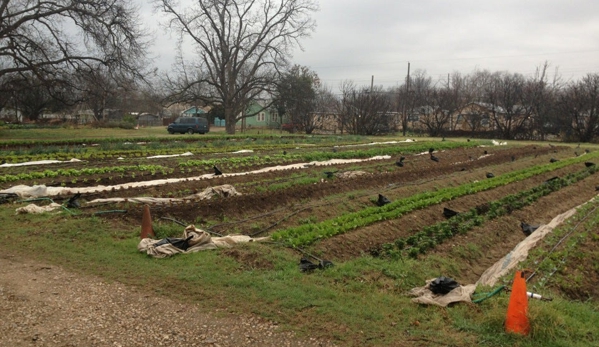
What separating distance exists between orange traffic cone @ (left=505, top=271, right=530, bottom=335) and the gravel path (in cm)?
193

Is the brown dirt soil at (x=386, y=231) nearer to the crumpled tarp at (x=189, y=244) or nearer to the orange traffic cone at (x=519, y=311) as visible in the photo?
the crumpled tarp at (x=189, y=244)

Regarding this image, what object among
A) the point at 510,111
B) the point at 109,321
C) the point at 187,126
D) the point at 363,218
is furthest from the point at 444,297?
the point at 510,111

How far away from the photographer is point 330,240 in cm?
866

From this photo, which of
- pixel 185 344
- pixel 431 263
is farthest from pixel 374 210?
pixel 185 344

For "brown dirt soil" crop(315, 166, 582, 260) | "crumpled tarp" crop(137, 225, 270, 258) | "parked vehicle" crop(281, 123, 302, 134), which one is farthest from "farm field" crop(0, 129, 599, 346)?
"parked vehicle" crop(281, 123, 302, 134)

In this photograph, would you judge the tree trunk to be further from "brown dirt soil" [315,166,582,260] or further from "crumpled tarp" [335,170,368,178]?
"brown dirt soil" [315,166,582,260]

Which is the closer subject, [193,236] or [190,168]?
[193,236]

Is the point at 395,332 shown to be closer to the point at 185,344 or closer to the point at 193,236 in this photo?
the point at 185,344

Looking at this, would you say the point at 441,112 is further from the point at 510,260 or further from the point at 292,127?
the point at 510,260

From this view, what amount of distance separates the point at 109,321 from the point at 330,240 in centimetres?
437

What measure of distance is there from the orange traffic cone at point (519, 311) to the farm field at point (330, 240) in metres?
0.11

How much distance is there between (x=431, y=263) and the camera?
318 inches

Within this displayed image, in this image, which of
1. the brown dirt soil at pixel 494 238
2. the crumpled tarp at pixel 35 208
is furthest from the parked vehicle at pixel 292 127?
the crumpled tarp at pixel 35 208

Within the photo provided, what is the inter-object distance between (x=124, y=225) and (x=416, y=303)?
20.1ft
